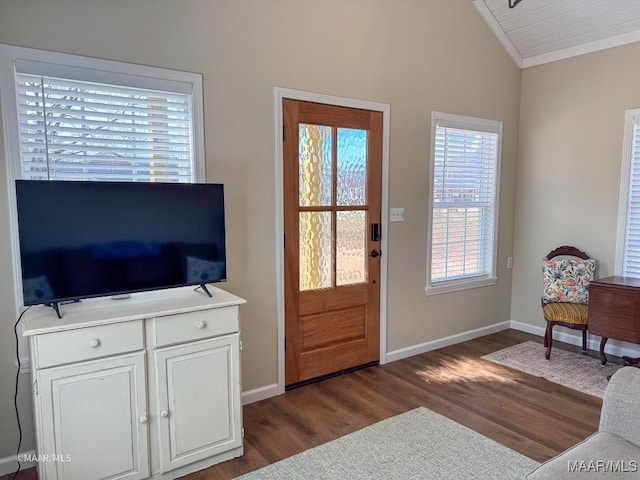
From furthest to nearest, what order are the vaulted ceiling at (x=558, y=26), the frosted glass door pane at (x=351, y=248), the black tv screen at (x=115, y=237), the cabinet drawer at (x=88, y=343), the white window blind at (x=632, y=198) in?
1. the white window blind at (x=632, y=198)
2. the vaulted ceiling at (x=558, y=26)
3. the frosted glass door pane at (x=351, y=248)
4. the black tv screen at (x=115, y=237)
5. the cabinet drawer at (x=88, y=343)

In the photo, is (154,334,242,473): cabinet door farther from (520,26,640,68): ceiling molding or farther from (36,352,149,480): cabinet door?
(520,26,640,68): ceiling molding

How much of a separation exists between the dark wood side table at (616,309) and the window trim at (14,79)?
3.63 meters

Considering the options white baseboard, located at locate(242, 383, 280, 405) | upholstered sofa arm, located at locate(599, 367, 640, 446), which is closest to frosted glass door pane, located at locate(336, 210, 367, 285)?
white baseboard, located at locate(242, 383, 280, 405)

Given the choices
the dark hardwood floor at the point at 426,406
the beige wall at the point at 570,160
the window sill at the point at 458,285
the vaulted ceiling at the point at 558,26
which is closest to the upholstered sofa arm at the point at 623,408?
the dark hardwood floor at the point at 426,406

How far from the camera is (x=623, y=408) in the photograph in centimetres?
169

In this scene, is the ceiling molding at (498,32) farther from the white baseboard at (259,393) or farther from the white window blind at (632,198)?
the white baseboard at (259,393)

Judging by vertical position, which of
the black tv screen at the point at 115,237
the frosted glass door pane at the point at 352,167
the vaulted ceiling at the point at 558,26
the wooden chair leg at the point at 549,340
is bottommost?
the wooden chair leg at the point at 549,340

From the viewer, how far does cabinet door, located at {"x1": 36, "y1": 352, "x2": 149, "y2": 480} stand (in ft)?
6.31

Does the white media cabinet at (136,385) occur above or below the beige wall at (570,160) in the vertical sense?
below

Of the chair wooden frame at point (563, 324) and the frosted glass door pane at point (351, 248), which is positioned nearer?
the frosted glass door pane at point (351, 248)

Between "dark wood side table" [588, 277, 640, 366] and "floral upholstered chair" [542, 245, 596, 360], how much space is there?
0.58 feet

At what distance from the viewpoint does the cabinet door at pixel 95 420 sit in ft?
6.31

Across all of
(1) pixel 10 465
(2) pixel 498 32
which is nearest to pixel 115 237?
(1) pixel 10 465

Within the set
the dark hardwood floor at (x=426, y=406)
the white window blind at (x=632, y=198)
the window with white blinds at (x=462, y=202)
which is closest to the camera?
the dark hardwood floor at (x=426, y=406)
